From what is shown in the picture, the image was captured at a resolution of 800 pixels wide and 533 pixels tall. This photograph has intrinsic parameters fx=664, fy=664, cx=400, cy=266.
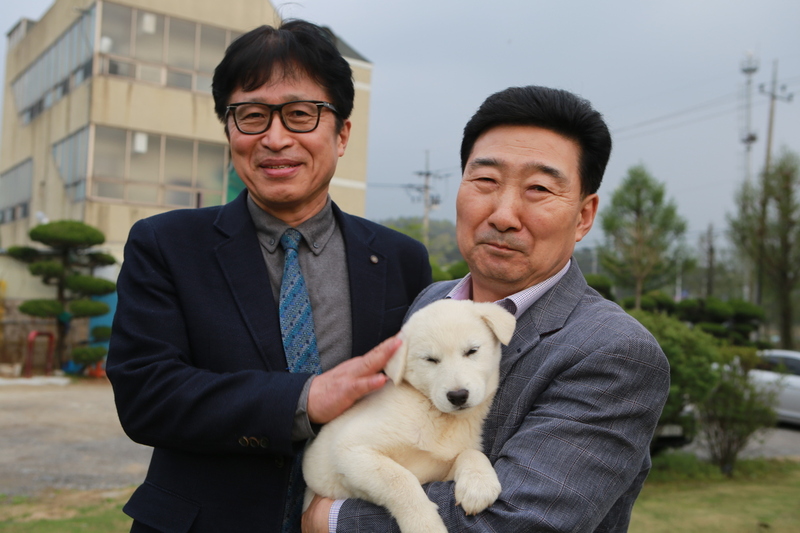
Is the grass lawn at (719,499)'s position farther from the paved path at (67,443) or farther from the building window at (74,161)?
the building window at (74,161)

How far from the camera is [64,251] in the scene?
1922cm

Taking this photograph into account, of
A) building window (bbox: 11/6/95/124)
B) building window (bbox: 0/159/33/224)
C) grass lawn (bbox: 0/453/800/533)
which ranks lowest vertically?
grass lawn (bbox: 0/453/800/533)

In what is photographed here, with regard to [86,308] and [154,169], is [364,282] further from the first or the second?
[154,169]

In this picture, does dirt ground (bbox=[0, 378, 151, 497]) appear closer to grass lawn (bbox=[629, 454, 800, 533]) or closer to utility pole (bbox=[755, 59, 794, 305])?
grass lawn (bbox=[629, 454, 800, 533])

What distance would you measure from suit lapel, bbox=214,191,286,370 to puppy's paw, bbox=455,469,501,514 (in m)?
0.92

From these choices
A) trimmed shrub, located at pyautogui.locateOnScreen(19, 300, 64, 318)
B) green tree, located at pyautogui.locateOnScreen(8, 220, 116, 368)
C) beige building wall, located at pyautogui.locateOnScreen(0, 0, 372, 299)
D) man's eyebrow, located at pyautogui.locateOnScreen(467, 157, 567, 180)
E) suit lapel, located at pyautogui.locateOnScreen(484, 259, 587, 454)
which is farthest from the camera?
beige building wall, located at pyautogui.locateOnScreen(0, 0, 372, 299)

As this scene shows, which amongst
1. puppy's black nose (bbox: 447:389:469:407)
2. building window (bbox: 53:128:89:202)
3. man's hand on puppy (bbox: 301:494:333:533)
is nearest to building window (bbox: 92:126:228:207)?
building window (bbox: 53:128:89:202)

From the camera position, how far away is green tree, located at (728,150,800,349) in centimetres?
2770

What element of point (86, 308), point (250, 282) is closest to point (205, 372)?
point (250, 282)

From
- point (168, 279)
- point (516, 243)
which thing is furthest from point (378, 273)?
point (168, 279)

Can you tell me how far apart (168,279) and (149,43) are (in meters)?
24.4

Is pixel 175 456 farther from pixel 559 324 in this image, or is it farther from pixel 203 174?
pixel 203 174

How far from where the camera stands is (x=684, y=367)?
1048 centimetres

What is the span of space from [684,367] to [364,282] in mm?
8859
